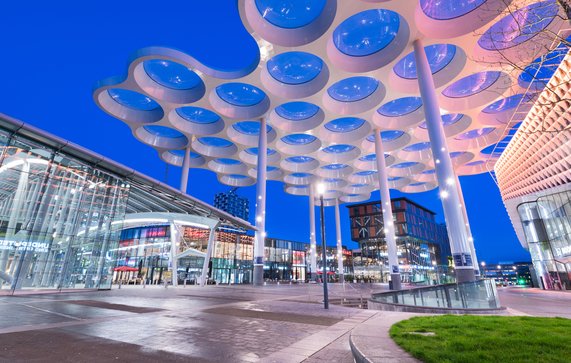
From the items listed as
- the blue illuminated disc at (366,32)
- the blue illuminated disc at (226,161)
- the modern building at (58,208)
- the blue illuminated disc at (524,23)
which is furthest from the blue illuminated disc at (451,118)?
the modern building at (58,208)

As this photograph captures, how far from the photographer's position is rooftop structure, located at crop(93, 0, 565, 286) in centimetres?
2116

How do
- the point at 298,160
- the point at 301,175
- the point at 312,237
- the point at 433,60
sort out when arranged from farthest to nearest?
the point at 312,237 → the point at 301,175 → the point at 298,160 → the point at 433,60

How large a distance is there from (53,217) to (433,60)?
35564 mm

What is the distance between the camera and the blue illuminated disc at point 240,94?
102ft

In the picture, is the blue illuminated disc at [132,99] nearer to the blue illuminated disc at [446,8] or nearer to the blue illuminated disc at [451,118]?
the blue illuminated disc at [446,8]

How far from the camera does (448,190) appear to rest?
19.2 m

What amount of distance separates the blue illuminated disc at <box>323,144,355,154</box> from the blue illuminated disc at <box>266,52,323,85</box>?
1676cm

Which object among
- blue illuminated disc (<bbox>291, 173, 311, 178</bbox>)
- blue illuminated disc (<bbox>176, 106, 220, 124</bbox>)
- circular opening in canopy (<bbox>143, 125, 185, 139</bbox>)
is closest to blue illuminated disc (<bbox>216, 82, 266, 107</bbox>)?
blue illuminated disc (<bbox>176, 106, 220, 124</bbox>)

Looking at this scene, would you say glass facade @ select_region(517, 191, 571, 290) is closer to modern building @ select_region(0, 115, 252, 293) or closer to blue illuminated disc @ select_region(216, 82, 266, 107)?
blue illuminated disc @ select_region(216, 82, 266, 107)

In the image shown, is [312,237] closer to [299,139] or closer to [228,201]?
[299,139]

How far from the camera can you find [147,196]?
1158 inches

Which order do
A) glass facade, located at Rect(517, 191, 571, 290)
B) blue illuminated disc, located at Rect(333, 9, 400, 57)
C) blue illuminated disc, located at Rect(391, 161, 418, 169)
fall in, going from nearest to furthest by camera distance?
blue illuminated disc, located at Rect(333, 9, 400, 57) < glass facade, located at Rect(517, 191, 571, 290) < blue illuminated disc, located at Rect(391, 161, 418, 169)

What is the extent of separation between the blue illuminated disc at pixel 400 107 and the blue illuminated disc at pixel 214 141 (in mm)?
22229

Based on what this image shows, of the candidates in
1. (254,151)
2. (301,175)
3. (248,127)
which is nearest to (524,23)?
(248,127)
